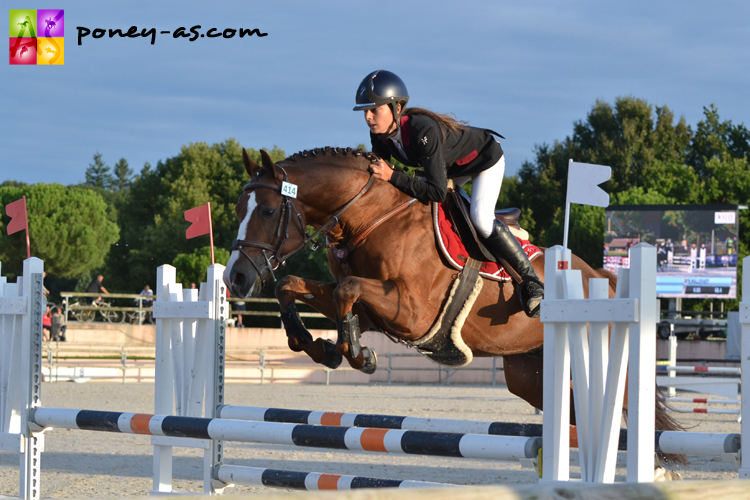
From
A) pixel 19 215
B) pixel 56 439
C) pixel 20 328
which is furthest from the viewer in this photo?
pixel 56 439

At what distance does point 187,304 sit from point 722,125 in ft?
125

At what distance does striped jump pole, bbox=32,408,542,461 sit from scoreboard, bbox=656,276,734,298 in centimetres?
2108

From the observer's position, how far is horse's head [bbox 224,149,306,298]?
384 cm

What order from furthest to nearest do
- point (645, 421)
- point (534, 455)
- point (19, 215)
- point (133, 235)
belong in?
1. point (133, 235)
2. point (19, 215)
3. point (534, 455)
4. point (645, 421)

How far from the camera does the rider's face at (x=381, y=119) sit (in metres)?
3.93

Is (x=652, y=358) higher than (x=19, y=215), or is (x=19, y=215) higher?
(x=19, y=215)

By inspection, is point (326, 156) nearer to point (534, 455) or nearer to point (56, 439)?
point (534, 455)

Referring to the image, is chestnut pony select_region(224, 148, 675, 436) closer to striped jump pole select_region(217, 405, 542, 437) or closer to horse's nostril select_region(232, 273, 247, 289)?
horse's nostril select_region(232, 273, 247, 289)

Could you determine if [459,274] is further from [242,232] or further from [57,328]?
[57,328]

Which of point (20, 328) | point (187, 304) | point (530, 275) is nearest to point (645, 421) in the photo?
point (530, 275)

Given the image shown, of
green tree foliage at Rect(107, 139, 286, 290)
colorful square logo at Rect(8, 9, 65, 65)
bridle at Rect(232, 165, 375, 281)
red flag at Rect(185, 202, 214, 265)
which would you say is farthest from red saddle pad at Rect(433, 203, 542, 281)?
green tree foliage at Rect(107, 139, 286, 290)

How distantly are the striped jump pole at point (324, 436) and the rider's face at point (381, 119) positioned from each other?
5.00 feet

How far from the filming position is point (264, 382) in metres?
17.4

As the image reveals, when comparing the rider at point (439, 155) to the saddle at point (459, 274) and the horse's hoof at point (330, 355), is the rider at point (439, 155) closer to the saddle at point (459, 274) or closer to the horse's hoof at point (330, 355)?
the saddle at point (459, 274)
